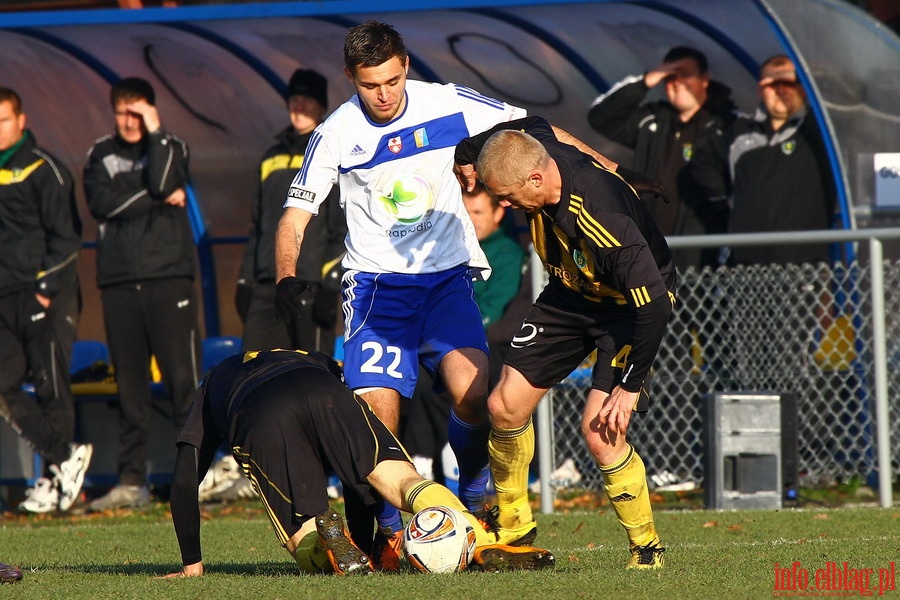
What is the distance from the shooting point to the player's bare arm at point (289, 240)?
5992mm

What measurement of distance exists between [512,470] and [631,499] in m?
0.69

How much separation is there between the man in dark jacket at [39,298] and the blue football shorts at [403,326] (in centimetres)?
421

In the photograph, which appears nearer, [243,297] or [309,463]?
[309,463]

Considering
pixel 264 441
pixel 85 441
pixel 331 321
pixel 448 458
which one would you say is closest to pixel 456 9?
pixel 331 321

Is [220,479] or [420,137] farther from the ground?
[420,137]

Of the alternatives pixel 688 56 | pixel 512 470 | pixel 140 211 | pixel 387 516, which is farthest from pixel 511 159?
pixel 140 211

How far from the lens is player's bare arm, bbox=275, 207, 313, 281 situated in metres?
5.99

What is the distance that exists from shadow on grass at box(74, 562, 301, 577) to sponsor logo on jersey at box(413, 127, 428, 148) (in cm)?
201

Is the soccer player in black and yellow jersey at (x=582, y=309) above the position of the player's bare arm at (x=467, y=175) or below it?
below

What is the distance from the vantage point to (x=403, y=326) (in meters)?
6.32

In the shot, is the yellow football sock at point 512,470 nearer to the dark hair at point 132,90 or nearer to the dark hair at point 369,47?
the dark hair at point 369,47

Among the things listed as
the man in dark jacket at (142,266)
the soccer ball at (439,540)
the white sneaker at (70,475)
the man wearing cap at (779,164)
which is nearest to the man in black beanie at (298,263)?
the man in dark jacket at (142,266)

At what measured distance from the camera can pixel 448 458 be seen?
9.27 m

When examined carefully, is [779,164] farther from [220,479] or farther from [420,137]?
[220,479]
